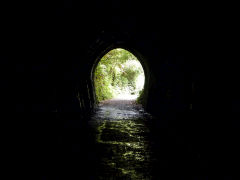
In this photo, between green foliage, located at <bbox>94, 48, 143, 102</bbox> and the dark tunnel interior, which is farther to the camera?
green foliage, located at <bbox>94, 48, 143, 102</bbox>

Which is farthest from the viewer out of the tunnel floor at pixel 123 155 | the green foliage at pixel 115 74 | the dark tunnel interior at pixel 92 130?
the green foliage at pixel 115 74

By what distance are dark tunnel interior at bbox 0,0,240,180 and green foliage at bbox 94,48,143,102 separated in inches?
386

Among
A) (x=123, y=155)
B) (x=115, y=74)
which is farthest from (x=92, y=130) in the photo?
(x=115, y=74)

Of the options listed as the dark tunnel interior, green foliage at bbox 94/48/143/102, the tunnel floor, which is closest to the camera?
the tunnel floor

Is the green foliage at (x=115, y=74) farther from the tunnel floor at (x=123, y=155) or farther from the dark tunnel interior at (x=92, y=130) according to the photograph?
the tunnel floor at (x=123, y=155)

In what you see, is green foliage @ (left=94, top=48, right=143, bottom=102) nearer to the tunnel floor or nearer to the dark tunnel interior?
the dark tunnel interior

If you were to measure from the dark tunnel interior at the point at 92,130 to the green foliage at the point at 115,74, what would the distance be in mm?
9806

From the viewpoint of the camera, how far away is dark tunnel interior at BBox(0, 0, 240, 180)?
8.97ft

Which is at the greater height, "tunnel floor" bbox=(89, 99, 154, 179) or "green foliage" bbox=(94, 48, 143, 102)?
"green foliage" bbox=(94, 48, 143, 102)

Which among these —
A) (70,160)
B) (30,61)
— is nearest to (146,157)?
(70,160)

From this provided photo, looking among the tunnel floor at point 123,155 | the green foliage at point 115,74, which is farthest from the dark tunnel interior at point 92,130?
the green foliage at point 115,74

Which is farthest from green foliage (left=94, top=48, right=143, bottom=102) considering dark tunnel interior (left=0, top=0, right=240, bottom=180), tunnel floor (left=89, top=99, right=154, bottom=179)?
tunnel floor (left=89, top=99, right=154, bottom=179)

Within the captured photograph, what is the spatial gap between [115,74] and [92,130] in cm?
1796

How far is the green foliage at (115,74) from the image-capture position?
1569cm
